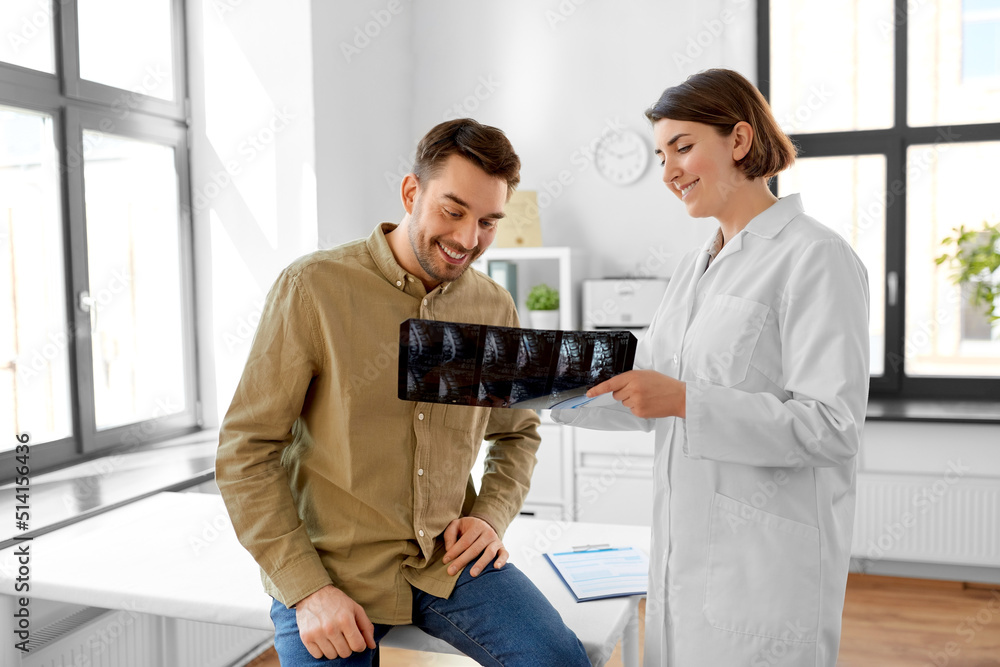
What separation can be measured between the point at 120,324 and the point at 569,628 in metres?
2.31

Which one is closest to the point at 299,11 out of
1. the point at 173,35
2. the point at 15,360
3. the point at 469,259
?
the point at 173,35

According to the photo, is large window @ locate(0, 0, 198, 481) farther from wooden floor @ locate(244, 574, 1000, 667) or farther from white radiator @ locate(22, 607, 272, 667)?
wooden floor @ locate(244, 574, 1000, 667)

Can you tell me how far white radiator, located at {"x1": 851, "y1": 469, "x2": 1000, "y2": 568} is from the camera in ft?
11.1

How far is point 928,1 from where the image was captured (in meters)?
3.85

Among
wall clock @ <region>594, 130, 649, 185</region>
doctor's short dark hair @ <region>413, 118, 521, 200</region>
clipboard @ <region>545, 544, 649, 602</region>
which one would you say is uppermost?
wall clock @ <region>594, 130, 649, 185</region>

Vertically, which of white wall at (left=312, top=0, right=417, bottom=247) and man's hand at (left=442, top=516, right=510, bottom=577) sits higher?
white wall at (left=312, top=0, right=417, bottom=247)

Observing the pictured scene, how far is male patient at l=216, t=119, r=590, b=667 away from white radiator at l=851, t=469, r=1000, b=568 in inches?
102

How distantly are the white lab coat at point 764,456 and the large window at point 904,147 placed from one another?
287cm

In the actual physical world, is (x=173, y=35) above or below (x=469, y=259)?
above

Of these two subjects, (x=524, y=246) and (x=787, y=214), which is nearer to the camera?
(x=787, y=214)

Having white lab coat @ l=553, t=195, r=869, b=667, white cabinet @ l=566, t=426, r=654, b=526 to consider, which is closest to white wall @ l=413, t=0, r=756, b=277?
white cabinet @ l=566, t=426, r=654, b=526

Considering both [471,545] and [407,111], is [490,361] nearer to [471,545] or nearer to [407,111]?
[471,545]

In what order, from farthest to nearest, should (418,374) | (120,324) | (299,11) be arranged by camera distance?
(299,11) → (120,324) → (418,374)

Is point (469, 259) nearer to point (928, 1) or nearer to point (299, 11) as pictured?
point (299, 11)
